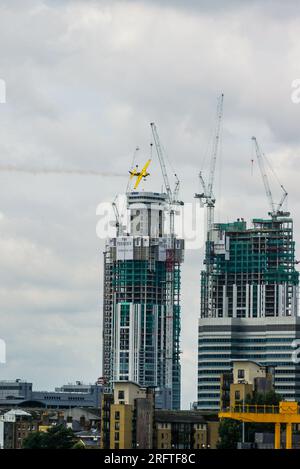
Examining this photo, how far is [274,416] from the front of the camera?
186 metres

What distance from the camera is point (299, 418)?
616ft
